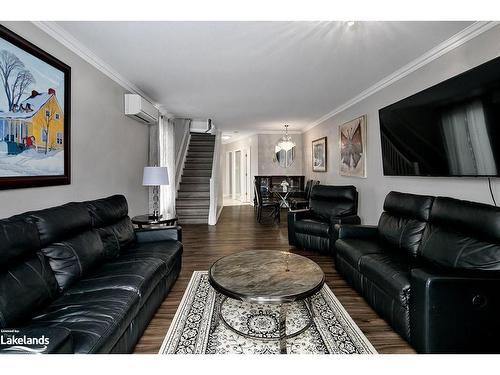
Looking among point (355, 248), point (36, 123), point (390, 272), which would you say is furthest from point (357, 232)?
point (36, 123)

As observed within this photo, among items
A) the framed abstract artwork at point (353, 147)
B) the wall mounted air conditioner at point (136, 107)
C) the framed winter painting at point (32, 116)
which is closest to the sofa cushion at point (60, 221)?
the framed winter painting at point (32, 116)

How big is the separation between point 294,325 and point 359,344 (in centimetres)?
48

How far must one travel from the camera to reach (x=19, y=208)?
2.01 m

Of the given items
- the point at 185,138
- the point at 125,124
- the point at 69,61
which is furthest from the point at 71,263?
the point at 185,138

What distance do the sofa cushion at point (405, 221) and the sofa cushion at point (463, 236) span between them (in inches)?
3.9

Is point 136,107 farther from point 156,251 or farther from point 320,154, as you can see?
point 320,154

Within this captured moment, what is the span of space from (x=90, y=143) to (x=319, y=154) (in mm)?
5132

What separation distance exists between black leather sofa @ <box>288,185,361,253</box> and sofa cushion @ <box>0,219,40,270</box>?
3032mm

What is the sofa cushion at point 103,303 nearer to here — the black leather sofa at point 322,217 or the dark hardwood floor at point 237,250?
the dark hardwood floor at point 237,250

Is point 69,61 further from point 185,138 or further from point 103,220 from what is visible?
point 185,138

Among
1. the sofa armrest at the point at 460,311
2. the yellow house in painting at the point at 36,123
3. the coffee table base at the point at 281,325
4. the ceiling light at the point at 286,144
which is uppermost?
the ceiling light at the point at 286,144

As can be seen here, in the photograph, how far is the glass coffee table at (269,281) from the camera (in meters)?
1.75

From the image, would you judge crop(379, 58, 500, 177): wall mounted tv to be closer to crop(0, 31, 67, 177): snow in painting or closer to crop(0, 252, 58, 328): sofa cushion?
crop(0, 252, 58, 328): sofa cushion

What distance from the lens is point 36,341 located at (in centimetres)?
107
